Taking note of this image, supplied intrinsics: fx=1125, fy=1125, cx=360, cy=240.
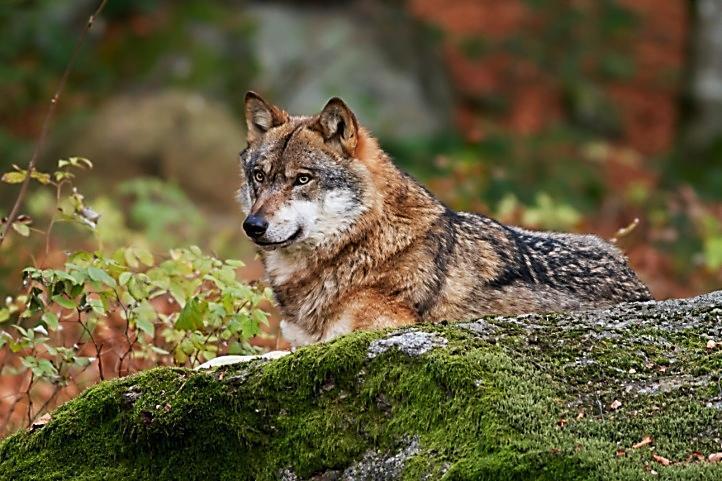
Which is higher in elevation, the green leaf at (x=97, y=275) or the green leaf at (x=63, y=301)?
the green leaf at (x=97, y=275)

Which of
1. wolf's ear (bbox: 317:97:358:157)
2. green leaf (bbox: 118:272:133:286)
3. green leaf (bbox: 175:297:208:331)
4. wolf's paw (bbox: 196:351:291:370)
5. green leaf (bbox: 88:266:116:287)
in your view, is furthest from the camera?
wolf's ear (bbox: 317:97:358:157)

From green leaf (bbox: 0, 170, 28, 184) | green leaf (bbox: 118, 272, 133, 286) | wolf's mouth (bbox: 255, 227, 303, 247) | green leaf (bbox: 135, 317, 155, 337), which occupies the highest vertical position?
green leaf (bbox: 0, 170, 28, 184)

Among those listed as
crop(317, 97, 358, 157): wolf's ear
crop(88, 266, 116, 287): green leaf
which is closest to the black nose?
crop(317, 97, 358, 157): wolf's ear

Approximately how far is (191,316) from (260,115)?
1723 mm

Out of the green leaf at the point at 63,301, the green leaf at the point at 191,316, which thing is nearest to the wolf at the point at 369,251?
the green leaf at the point at 191,316

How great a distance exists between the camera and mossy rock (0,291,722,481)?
4.24 meters

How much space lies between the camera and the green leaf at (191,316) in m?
6.16

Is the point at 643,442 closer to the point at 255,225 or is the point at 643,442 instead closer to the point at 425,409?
the point at 425,409

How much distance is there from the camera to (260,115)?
733cm

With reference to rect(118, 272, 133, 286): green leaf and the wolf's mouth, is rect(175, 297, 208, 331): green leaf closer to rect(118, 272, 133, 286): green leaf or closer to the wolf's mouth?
rect(118, 272, 133, 286): green leaf

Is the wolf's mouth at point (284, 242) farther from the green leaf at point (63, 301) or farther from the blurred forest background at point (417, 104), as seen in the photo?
the blurred forest background at point (417, 104)

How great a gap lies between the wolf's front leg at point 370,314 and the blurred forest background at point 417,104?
23.2ft

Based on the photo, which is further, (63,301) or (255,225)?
(255,225)

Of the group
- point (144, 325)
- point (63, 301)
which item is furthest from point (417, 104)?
point (63, 301)
